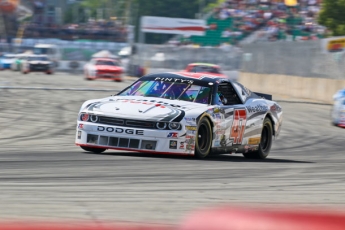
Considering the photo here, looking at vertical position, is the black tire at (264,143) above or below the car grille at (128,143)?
below

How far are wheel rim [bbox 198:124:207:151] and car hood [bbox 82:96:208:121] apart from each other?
0.88 feet

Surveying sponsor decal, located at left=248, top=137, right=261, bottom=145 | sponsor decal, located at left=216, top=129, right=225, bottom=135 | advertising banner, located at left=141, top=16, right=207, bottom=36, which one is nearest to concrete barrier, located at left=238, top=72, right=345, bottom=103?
sponsor decal, located at left=248, top=137, right=261, bottom=145

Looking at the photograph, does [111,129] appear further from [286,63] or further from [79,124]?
[286,63]

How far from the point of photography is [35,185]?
6.41 m

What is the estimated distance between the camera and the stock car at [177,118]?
30.8 ft

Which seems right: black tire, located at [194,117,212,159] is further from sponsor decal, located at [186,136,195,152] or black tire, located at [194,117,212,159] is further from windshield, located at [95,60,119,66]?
windshield, located at [95,60,119,66]

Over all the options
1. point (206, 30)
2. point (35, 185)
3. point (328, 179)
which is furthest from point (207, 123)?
point (206, 30)

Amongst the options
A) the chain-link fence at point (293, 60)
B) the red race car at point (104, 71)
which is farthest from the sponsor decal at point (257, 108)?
the red race car at point (104, 71)

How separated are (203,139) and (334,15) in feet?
112

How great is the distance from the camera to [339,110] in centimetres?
1825

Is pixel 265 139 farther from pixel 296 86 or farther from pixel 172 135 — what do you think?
pixel 296 86

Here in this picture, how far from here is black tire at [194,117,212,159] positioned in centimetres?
964

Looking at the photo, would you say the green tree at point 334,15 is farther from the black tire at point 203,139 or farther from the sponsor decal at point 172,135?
the sponsor decal at point 172,135

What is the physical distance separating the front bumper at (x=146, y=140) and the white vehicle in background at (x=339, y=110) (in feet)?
30.1
